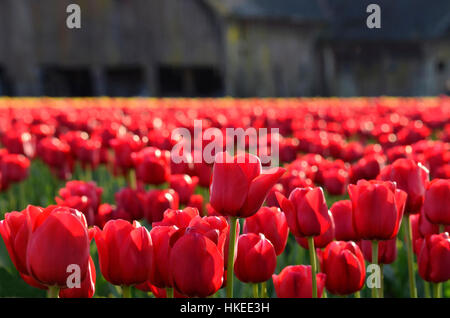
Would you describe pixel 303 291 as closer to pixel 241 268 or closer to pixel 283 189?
pixel 241 268

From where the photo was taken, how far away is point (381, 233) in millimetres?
1946

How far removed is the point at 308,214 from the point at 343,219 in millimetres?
290

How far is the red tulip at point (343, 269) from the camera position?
1955 mm

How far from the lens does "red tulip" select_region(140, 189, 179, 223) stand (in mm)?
2465

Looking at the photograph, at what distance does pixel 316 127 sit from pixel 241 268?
434 centimetres

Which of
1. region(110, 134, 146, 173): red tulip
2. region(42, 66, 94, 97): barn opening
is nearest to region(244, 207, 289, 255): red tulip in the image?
region(110, 134, 146, 173): red tulip

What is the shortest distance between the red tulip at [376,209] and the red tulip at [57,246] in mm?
787

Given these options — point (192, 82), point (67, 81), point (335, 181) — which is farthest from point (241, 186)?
point (67, 81)

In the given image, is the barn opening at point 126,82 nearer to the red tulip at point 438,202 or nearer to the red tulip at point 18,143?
the red tulip at point 18,143

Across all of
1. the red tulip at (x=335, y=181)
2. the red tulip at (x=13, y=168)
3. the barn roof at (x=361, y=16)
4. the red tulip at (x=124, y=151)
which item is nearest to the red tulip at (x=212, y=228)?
the red tulip at (x=335, y=181)

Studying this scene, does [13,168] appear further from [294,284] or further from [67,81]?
[67,81]

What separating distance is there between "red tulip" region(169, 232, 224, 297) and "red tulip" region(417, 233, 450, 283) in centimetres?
74

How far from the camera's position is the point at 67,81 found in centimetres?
2766
